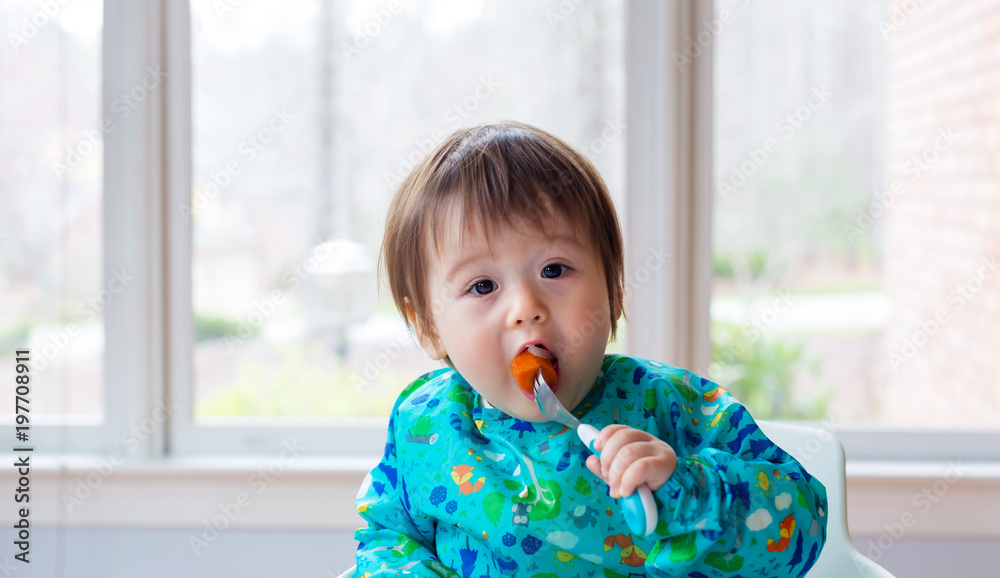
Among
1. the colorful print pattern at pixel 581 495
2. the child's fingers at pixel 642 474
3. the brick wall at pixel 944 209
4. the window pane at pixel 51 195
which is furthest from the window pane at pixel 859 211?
the window pane at pixel 51 195

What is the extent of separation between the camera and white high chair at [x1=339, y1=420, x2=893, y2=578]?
3.21 feet

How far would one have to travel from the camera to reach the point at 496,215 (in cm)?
87

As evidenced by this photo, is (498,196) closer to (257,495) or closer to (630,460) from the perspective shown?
(630,460)

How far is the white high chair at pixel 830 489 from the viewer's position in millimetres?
978

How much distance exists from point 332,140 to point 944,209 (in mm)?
1268

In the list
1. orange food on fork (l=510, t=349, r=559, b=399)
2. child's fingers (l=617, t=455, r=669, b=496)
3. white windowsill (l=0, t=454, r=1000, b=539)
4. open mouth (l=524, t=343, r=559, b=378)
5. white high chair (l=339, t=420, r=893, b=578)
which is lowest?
white windowsill (l=0, t=454, r=1000, b=539)

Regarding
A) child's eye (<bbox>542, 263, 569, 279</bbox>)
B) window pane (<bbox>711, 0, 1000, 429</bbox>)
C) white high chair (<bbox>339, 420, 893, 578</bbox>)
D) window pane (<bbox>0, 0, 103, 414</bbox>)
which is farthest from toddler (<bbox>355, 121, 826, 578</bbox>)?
window pane (<bbox>0, 0, 103, 414</bbox>)

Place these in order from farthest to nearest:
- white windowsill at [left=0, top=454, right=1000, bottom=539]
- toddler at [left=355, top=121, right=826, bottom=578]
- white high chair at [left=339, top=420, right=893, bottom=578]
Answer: white windowsill at [left=0, top=454, right=1000, bottom=539], white high chair at [left=339, top=420, right=893, bottom=578], toddler at [left=355, top=121, right=826, bottom=578]

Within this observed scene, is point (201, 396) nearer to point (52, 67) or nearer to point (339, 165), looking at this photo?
point (339, 165)

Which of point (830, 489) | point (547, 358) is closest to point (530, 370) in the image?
point (547, 358)

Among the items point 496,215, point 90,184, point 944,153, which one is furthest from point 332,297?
point 944,153

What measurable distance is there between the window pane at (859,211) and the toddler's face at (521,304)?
85cm

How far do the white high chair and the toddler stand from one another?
16 centimetres

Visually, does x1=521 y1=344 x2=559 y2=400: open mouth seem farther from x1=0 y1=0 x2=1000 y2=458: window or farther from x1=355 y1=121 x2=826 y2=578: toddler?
x1=0 y1=0 x2=1000 y2=458: window
